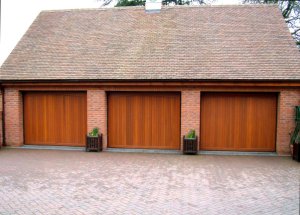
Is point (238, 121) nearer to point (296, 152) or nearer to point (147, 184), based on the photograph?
point (296, 152)

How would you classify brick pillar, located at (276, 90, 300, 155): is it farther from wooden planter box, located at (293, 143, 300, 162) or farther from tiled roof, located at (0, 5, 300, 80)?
wooden planter box, located at (293, 143, 300, 162)

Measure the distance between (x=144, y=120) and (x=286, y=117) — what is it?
503cm

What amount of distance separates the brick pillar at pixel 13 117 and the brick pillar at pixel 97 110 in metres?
2.83

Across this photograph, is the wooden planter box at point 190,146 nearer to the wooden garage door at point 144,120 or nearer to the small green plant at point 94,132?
the wooden garage door at point 144,120

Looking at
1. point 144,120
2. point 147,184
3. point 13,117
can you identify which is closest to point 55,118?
point 13,117

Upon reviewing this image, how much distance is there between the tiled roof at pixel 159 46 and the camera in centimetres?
1052

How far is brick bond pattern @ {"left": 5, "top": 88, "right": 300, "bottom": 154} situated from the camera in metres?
10.1

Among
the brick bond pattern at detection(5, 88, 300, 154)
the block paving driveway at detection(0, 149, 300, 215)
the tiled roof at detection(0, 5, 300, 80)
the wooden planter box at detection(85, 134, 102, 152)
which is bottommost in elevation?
the block paving driveway at detection(0, 149, 300, 215)

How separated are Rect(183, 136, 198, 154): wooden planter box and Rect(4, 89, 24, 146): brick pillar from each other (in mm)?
6502

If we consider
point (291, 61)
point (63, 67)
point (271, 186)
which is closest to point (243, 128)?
point (291, 61)

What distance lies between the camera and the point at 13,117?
11.4 m

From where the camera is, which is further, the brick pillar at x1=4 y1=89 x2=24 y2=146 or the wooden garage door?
the brick pillar at x1=4 y1=89 x2=24 y2=146

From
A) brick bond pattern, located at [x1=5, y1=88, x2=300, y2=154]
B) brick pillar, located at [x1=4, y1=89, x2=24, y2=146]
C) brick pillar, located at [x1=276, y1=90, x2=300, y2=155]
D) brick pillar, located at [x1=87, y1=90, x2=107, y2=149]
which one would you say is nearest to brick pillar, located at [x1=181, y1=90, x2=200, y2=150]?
brick bond pattern, located at [x1=5, y1=88, x2=300, y2=154]

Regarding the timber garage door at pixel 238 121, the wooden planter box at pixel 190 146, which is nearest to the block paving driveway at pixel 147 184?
the wooden planter box at pixel 190 146
